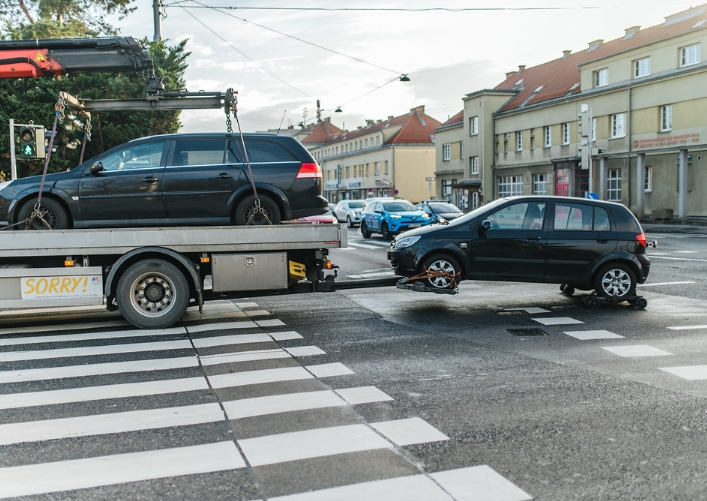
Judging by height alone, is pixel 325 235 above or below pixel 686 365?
above

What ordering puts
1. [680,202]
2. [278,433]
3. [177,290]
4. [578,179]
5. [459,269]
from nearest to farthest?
[278,433] < [177,290] < [459,269] < [680,202] < [578,179]

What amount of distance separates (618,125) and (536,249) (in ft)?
125

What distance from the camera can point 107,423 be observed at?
5.36 m

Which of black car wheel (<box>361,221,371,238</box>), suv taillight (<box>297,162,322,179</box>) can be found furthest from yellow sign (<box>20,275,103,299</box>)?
black car wheel (<box>361,221,371,238</box>)

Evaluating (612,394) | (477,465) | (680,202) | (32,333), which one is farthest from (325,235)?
(680,202)

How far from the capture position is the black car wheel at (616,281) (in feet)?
36.9

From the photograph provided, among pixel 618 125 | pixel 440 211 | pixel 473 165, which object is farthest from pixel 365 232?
pixel 473 165

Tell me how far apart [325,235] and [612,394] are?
470cm

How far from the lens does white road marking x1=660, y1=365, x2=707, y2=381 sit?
22.0 ft

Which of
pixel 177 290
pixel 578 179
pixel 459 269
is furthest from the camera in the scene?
pixel 578 179

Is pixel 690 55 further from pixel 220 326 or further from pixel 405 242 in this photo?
pixel 220 326

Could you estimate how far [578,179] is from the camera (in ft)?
161

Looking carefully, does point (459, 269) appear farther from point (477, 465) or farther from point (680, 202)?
point (680, 202)

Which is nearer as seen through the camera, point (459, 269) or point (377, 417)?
point (377, 417)
